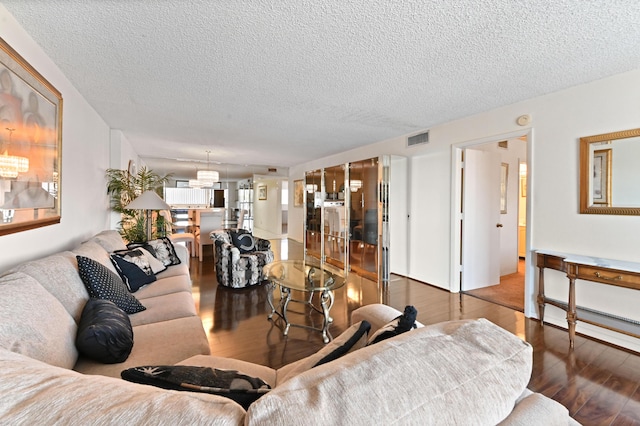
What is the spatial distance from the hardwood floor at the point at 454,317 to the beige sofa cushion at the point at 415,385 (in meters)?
1.74

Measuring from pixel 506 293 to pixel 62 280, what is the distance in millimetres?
4851

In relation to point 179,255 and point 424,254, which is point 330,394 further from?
point 424,254

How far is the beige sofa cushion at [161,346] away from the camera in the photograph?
1.34 m

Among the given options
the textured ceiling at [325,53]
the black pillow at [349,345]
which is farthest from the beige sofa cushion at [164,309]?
the textured ceiling at [325,53]

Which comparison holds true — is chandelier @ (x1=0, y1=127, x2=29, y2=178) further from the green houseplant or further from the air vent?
the air vent

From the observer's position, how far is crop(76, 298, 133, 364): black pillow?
1.31 meters

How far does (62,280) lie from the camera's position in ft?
5.25

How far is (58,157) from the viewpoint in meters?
2.30

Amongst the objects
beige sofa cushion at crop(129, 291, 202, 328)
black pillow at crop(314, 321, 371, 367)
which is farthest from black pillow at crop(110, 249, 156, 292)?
black pillow at crop(314, 321, 371, 367)

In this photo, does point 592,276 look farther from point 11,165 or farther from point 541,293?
point 11,165

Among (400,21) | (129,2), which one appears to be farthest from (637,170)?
(129,2)

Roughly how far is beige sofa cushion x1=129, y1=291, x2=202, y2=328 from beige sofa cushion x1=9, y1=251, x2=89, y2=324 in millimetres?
367

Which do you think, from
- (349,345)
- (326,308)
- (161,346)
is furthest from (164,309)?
(349,345)

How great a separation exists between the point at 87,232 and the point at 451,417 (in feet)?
13.2
